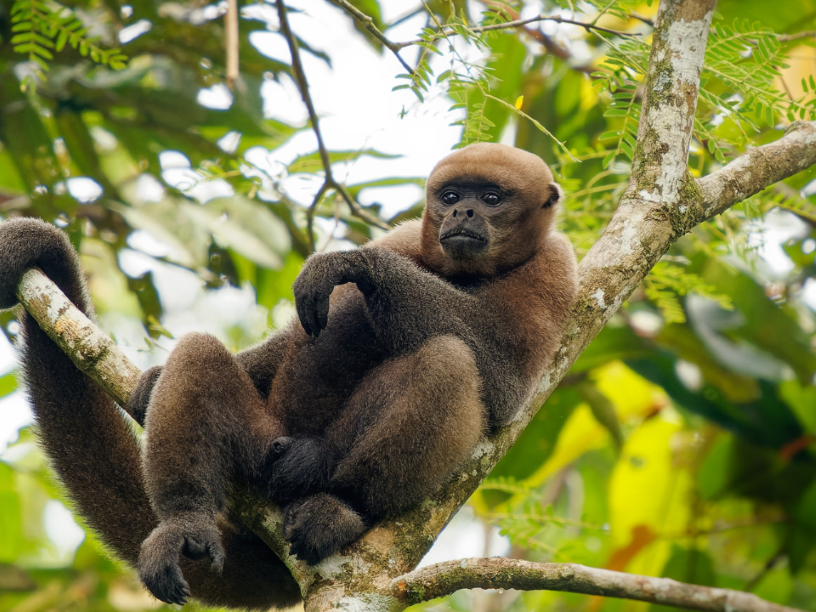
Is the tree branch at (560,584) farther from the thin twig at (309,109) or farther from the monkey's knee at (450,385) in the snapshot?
the thin twig at (309,109)

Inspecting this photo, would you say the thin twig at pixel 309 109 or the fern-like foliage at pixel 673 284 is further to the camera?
the fern-like foliage at pixel 673 284

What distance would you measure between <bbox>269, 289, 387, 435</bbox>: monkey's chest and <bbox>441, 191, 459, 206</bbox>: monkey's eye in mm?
1071

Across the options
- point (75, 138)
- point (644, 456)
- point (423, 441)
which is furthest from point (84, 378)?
point (644, 456)

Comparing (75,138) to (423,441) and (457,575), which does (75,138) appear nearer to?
(423,441)

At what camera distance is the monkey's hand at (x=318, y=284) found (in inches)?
163

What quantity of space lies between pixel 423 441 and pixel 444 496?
0.32 m

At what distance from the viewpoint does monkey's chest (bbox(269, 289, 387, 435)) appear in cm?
451

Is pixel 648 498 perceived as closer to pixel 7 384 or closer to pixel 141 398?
pixel 141 398

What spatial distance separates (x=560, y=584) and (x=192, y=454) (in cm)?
203

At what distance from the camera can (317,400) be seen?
4520 mm

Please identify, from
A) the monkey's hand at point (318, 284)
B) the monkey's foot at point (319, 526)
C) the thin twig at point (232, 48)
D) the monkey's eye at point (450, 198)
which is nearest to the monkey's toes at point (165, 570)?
the monkey's foot at point (319, 526)

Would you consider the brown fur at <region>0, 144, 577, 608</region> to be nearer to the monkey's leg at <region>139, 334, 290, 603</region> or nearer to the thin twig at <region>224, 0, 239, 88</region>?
the monkey's leg at <region>139, 334, 290, 603</region>

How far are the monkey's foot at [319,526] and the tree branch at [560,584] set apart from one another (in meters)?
0.48

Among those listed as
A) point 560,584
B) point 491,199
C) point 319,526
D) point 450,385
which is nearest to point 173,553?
point 319,526
